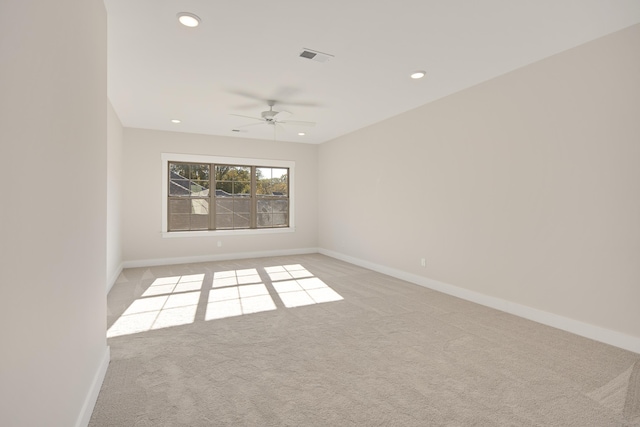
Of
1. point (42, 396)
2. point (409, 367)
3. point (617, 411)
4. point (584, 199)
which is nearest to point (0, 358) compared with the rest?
point (42, 396)

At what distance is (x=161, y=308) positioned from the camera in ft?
12.3

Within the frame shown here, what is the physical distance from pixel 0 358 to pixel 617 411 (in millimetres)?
3039

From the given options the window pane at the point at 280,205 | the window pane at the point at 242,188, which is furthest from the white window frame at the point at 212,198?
the window pane at the point at 242,188

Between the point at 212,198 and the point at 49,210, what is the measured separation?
5656 millimetres

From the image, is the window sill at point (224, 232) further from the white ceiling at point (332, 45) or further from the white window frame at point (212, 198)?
the white ceiling at point (332, 45)

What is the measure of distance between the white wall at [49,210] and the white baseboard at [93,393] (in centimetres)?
1

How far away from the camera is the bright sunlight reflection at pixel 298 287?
407 cm

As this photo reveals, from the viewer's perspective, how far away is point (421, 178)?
483 centimetres

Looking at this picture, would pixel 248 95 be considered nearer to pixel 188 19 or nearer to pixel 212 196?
pixel 188 19

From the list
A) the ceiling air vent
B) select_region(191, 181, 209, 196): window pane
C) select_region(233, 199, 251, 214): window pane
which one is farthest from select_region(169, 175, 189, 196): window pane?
the ceiling air vent

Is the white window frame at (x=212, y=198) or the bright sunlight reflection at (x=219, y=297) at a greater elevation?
the white window frame at (x=212, y=198)

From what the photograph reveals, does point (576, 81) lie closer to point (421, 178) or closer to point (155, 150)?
point (421, 178)

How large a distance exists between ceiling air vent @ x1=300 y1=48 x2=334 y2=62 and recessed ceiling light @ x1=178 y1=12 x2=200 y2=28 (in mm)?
976

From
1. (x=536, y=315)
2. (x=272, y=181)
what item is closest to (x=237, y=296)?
(x=536, y=315)
